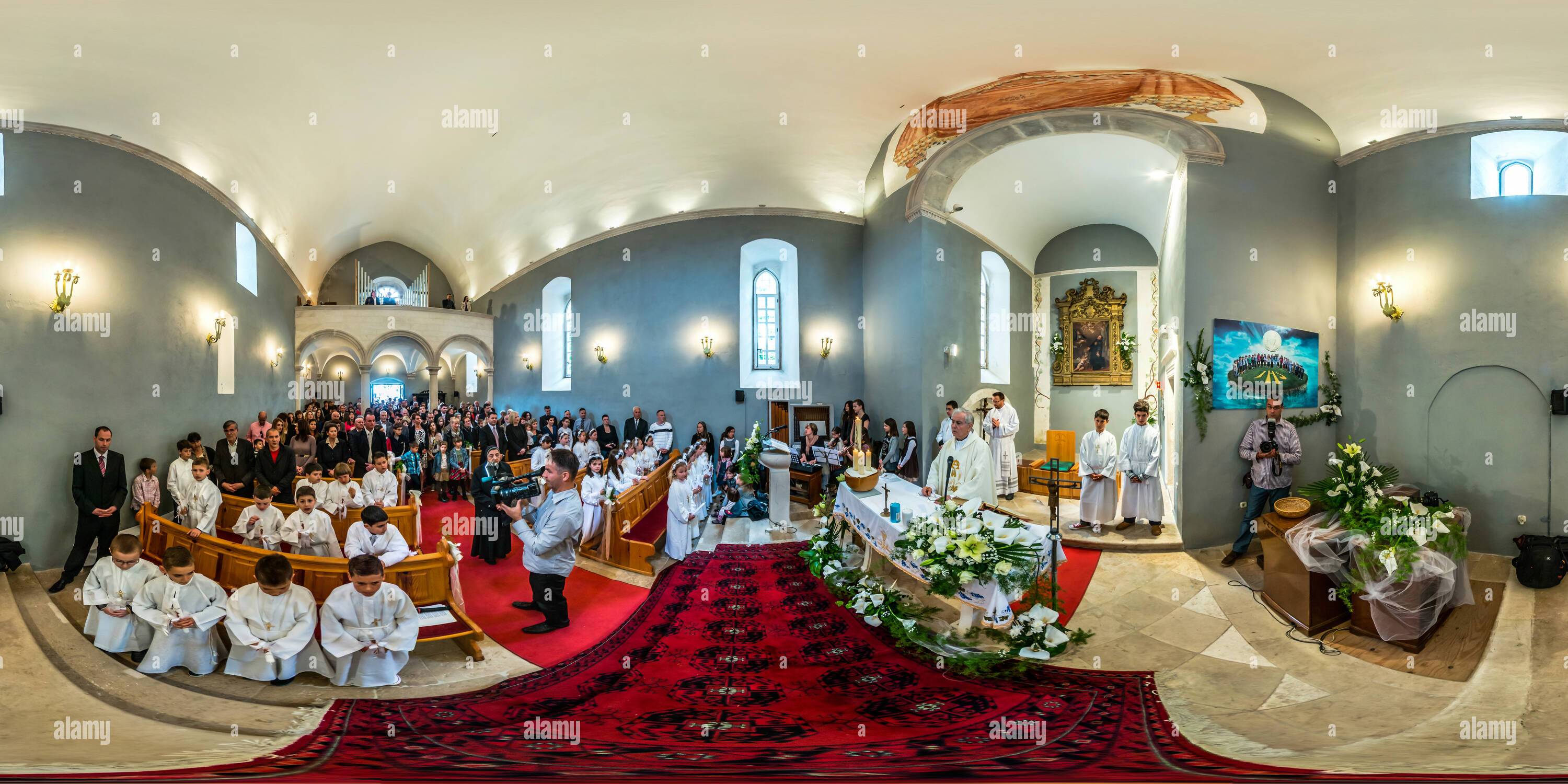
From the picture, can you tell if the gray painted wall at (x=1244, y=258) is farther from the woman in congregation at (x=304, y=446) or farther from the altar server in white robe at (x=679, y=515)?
the woman in congregation at (x=304, y=446)

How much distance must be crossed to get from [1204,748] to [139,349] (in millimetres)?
9693

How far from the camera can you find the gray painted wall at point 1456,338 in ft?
18.0

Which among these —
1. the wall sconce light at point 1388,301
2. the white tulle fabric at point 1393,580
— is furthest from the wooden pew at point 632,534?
the wall sconce light at point 1388,301

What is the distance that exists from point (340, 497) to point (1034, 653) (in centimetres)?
594

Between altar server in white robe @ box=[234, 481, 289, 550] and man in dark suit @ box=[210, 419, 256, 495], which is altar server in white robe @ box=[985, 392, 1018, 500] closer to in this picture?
altar server in white robe @ box=[234, 481, 289, 550]

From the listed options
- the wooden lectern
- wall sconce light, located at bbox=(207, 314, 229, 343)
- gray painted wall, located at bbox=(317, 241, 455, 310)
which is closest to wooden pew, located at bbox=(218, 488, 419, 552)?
wall sconce light, located at bbox=(207, 314, 229, 343)

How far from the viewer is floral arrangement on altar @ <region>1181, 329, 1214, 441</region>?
6180 mm

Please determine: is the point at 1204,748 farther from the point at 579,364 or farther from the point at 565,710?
the point at 579,364

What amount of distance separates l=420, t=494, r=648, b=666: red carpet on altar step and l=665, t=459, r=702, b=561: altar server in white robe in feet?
3.22

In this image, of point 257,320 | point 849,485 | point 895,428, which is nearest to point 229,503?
point 257,320

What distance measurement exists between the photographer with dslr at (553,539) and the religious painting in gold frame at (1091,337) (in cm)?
1024

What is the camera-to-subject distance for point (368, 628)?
3.37m

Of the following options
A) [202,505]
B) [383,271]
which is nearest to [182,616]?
[202,505]

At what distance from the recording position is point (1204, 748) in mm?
2619
